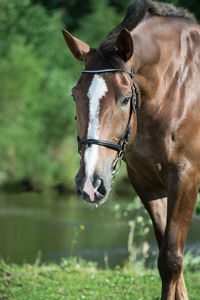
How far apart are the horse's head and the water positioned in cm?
422

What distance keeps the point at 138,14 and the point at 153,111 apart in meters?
0.74

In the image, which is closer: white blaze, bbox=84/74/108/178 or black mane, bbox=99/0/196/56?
white blaze, bbox=84/74/108/178

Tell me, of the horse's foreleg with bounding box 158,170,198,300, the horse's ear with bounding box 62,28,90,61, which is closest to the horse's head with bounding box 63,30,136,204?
the horse's ear with bounding box 62,28,90,61

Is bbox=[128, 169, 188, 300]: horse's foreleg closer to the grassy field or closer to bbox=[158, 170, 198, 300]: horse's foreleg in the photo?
bbox=[158, 170, 198, 300]: horse's foreleg

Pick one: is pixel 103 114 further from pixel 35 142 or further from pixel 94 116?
pixel 35 142

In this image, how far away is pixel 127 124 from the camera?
11.0ft

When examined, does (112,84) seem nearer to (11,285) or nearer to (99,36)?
(11,285)

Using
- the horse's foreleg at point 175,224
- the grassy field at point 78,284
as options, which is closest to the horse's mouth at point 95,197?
the horse's foreleg at point 175,224

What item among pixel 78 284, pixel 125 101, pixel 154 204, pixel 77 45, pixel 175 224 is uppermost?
pixel 77 45

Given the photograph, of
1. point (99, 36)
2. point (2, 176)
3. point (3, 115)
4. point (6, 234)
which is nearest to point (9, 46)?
point (3, 115)

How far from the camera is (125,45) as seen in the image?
3.32 m

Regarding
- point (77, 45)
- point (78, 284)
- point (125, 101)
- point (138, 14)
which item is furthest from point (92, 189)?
point (78, 284)

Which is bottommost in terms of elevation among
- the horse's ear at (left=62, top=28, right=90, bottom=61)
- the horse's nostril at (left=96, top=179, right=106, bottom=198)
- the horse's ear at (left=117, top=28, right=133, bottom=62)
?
the horse's nostril at (left=96, top=179, right=106, bottom=198)

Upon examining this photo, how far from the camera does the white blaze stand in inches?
120
